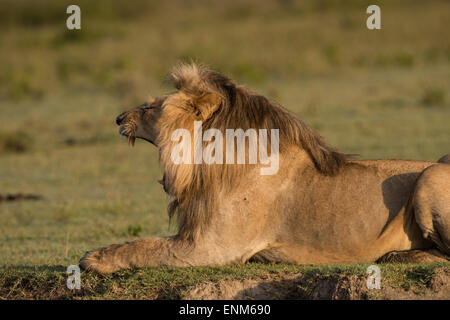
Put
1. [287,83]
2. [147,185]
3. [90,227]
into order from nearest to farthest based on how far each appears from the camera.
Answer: [90,227]
[147,185]
[287,83]

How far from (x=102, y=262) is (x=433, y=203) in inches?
96.2

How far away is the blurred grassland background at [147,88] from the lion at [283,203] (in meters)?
1.92

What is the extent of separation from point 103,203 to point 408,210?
19.1 feet

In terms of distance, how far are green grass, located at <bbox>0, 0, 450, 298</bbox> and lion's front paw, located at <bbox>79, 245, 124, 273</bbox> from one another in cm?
8

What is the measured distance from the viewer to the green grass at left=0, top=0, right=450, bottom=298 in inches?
368

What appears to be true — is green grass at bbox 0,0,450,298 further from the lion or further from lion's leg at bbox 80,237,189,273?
the lion

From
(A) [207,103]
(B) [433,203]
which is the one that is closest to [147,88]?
(A) [207,103]

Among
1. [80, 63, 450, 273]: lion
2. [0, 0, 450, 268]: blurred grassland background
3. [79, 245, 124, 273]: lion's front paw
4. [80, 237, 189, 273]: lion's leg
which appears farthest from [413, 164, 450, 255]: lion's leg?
[0, 0, 450, 268]: blurred grassland background

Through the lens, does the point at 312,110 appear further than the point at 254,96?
Yes

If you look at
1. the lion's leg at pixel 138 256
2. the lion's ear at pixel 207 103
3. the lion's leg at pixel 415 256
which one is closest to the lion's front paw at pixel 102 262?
the lion's leg at pixel 138 256
